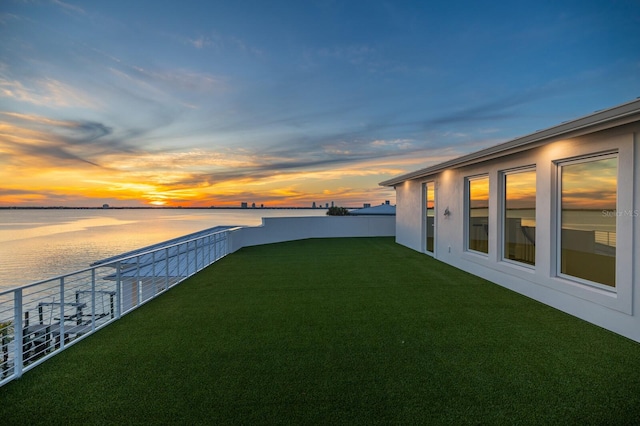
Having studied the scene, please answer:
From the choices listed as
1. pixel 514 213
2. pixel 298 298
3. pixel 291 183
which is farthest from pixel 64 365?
pixel 291 183

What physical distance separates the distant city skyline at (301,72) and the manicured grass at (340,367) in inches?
261

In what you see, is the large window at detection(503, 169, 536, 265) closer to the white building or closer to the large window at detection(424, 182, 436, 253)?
the white building

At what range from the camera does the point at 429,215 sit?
9664 mm

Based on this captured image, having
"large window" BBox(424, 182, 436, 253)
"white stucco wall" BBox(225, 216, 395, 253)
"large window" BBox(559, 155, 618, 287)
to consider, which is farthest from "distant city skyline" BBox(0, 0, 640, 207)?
"large window" BBox(559, 155, 618, 287)

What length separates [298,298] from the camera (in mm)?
4973

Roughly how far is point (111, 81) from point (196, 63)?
95.4 inches

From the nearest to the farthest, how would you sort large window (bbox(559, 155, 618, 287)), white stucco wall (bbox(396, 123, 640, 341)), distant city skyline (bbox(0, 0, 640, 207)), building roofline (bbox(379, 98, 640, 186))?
building roofline (bbox(379, 98, 640, 186)), white stucco wall (bbox(396, 123, 640, 341)), large window (bbox(559, 155, 618, 287)), distant city skyline (bbox(0, 0, 640, 207))

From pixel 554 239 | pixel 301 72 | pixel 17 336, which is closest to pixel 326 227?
pixel 301 72

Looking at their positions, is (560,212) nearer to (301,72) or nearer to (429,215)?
(429,215)

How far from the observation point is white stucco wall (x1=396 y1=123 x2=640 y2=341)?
3.39 metres

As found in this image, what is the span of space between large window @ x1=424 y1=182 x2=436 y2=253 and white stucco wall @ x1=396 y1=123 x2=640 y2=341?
1.32 m

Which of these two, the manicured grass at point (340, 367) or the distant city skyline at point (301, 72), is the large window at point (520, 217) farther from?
the distant city skyline at point (301, 72)

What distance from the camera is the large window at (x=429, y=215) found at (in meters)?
9.31

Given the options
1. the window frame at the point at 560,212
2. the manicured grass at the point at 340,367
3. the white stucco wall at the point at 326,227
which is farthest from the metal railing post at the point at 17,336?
the white stucco wall at the point at 326,227
